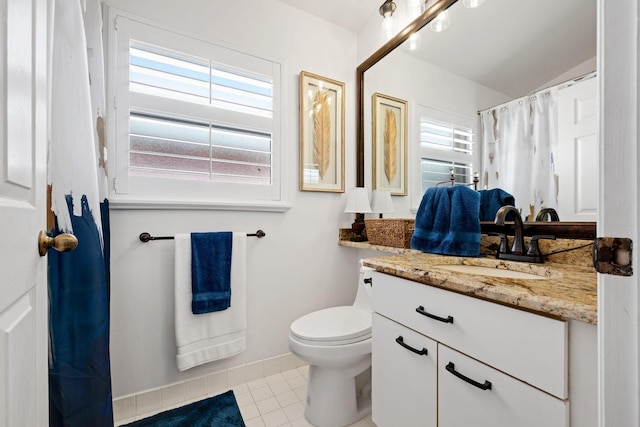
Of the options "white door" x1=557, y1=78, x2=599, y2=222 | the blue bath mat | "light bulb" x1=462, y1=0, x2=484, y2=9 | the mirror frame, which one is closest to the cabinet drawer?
"white door" x1=557, y1=78, x2=599, y2=222

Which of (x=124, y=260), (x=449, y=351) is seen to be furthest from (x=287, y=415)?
(x=124, y=260)

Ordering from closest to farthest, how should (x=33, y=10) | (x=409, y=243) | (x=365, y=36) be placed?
(x=33, y=10), (x=409, y=243), (x=365, y=36)

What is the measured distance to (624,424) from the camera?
411 mm

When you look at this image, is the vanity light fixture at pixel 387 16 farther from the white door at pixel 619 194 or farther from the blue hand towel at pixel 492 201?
the white door at pixel 619 194

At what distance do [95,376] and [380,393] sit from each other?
3.42ft

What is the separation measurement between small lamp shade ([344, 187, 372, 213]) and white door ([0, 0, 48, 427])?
1.50 metres

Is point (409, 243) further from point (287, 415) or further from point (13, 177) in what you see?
point (13, 177)

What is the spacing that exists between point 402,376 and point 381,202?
1.11m

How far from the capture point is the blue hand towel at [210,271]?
1.46 meters

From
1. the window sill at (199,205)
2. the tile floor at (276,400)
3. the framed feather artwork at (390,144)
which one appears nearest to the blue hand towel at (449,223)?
the framed feather artwork at (390,144)

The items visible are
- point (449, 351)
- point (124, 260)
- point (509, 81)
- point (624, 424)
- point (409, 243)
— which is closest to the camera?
point (624, 424)

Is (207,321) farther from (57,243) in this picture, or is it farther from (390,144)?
(390,144)

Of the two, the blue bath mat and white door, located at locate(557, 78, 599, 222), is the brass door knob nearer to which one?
the blue bath mat

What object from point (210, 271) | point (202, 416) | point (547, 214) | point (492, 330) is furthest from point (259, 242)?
point (547, 214)
